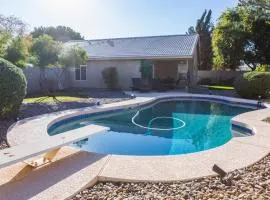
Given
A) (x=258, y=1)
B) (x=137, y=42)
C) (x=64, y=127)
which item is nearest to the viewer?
(x=258, y=1)

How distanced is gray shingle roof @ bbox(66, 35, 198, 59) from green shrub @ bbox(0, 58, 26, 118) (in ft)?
42.7

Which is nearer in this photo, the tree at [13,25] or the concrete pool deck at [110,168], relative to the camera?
the concrete pool deck at [110,168]

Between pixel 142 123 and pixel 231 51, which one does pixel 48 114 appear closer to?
pixel 142 123

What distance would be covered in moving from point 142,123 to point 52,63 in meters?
8.66

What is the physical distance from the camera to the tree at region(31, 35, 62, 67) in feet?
52.7

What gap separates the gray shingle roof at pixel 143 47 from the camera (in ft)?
68.7

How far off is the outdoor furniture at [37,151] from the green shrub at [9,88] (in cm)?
344

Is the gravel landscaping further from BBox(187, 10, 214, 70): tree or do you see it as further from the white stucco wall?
BBox(187, 10, 214, 70): tree

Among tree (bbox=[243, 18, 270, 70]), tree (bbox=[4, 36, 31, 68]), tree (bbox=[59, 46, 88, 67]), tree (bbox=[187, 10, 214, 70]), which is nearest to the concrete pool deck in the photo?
tree (bbox=[4, 36, 31, 68])

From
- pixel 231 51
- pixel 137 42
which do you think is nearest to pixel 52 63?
pixel 137 42

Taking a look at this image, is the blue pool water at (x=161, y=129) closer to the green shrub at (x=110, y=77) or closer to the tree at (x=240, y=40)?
the green shrub at (x=110, y=77)

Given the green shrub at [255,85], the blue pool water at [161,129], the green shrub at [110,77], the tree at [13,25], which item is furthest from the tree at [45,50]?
the tree at [13,25]

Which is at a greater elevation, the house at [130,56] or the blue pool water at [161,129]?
the house at [130,56]

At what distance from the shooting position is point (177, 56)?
65.7 ft
